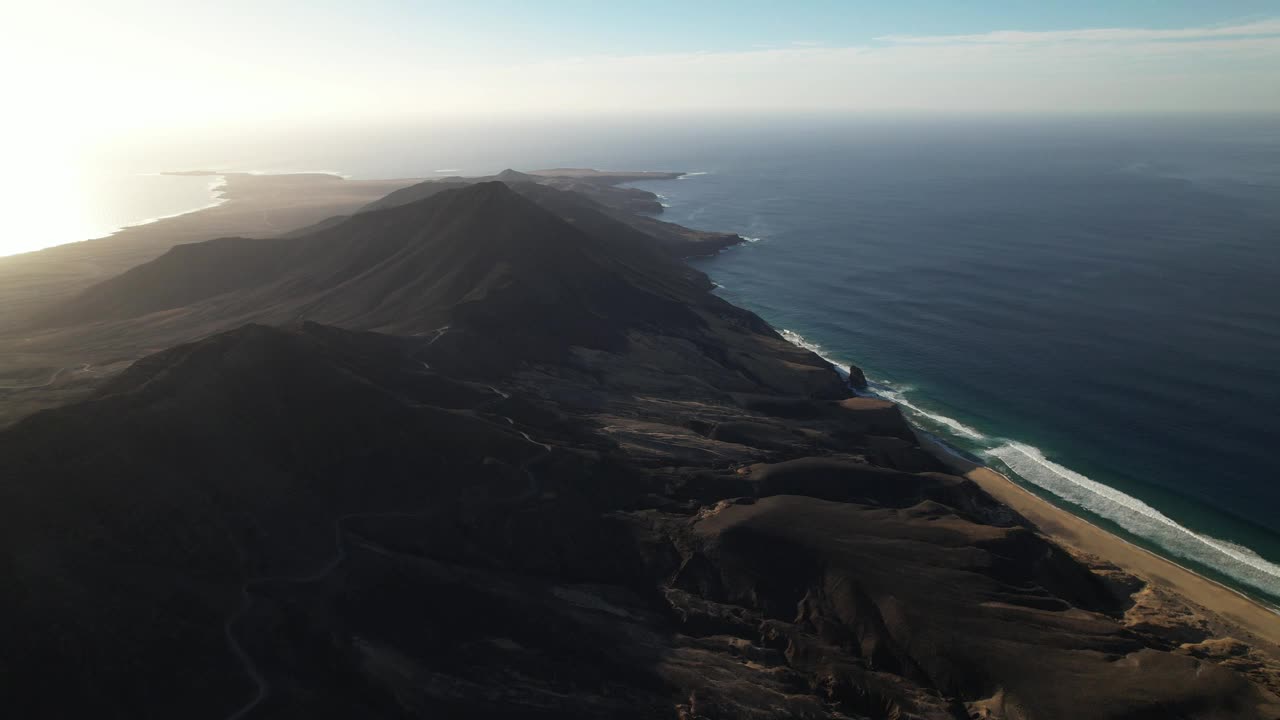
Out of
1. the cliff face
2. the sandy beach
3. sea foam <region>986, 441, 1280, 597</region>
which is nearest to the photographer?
the cliff face

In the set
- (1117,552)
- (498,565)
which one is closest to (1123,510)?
(1117,552)

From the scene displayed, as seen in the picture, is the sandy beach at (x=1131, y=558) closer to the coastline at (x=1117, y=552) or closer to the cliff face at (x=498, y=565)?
the coastline at (x=1117, y=552)

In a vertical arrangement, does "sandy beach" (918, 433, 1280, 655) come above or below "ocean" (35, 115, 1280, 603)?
below

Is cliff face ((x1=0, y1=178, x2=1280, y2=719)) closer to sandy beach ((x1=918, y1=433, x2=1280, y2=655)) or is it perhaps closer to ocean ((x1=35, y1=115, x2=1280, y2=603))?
sandy beach ((x1=918, y1=433, x2=1280, y2=655))

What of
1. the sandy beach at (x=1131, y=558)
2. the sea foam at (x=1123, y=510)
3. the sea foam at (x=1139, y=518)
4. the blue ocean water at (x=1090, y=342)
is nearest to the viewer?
the sandy beach at (x=1131, y=558)

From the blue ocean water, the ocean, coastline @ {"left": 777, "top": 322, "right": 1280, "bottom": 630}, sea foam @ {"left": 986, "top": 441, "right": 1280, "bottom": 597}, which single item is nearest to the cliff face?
coastline @ {"left": 777, "top": 322, "right": 1280, "bottom": 630}

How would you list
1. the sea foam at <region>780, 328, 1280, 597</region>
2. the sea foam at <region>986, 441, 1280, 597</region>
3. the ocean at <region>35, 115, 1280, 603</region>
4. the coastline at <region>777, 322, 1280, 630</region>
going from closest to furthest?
the coastline at <region>777, 322, 1280, 630</region>
the sea foam at <region>986, 441, 1280, 597</region>
the sea foam at <region>780, 328, 1280, 597</region>
the ocean at <region>35, 115, 1280, 603</region>

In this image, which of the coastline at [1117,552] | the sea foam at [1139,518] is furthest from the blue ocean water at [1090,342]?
the coastline at [1117,552]
